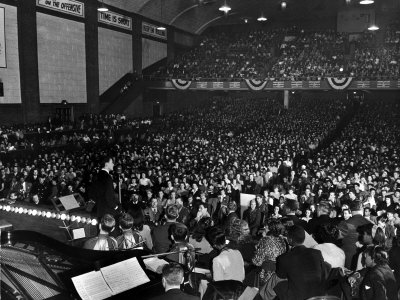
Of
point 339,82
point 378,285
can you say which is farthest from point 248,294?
point 339,82

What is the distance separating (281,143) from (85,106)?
14637mm

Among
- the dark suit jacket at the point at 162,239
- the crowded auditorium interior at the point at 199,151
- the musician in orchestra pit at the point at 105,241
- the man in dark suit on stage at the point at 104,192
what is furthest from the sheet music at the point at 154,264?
the man in dark suit on stage at the point at 104,192

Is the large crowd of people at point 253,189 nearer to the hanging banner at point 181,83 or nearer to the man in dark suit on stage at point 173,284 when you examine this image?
the man in dark suit on stage at point 173,284

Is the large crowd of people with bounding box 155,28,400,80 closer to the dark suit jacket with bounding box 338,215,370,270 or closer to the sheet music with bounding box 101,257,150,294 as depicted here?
the dark suit jacket with bounding box 338,215,370,270

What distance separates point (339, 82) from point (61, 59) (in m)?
17.9

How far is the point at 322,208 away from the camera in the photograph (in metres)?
7.46

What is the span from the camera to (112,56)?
1268 inches

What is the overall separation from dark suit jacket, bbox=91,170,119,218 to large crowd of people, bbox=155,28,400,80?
76.7ft

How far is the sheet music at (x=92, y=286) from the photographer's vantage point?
342 centimetres

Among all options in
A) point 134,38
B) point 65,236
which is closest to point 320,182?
point 65,236

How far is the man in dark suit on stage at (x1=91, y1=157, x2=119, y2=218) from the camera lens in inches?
315

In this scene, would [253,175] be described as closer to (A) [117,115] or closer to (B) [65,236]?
(B) [65,236]

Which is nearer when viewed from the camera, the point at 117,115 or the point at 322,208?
the point at 322,208

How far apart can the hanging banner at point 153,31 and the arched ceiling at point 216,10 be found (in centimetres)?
76
